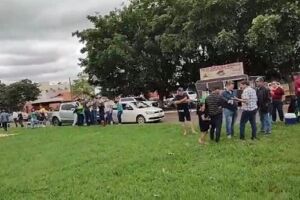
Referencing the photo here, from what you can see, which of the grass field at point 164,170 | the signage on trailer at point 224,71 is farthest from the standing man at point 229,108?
the signage on trailer at point 224,71

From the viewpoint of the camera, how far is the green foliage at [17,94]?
103875 mm

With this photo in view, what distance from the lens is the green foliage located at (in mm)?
Result: 103875

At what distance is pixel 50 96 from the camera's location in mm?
119062

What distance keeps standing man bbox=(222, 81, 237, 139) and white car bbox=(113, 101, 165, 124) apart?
16.2 m

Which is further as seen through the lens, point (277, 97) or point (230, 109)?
point (277, 97)

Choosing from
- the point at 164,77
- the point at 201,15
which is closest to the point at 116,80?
the point at 164,77

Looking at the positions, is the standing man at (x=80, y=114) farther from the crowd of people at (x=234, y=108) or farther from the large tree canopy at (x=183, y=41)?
the crowd of people at (x=234, y=108)

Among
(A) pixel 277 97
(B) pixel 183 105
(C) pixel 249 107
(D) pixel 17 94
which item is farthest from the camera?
(D) pixel 17 94

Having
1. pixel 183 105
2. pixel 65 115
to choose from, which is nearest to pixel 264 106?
pixel 183 105

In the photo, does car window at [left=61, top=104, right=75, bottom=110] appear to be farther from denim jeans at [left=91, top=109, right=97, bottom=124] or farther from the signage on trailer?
the signage on trailer

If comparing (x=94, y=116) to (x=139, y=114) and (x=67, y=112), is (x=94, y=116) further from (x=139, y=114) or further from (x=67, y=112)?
(x=67, y=112)

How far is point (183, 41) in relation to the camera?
39.7 meters

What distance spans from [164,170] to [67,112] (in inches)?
1102

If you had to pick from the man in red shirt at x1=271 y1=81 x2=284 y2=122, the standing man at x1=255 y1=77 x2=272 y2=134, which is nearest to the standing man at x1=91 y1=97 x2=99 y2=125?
the man in red shirt at x1=271 y1=81 x2=284 y2=122
